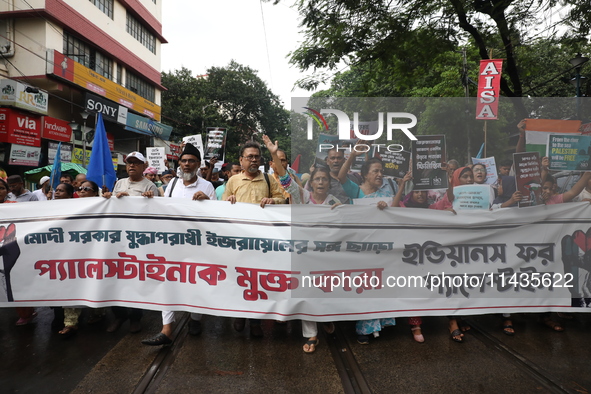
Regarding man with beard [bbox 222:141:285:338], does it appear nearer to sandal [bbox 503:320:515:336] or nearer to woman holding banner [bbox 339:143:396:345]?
woman holding banner [bbox 339:143:396:345]

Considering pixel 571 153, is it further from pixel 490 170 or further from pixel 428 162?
pixel 428 162

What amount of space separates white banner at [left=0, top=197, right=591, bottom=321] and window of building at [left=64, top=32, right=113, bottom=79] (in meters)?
16.1

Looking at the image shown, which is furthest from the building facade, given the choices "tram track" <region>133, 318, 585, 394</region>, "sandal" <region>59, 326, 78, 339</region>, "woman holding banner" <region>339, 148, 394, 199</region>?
"woman holding banner" <region>339, 148, 394, 199</region>

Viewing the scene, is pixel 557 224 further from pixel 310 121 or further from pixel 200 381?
pixel 200 381

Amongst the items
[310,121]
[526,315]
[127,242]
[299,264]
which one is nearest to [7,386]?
[127,242]

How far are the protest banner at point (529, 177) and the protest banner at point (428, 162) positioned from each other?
119 cm

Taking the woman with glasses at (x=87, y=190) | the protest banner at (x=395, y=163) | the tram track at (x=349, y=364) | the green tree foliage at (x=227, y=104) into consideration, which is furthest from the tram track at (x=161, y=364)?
the green tree foliage at (x=227, y=104)

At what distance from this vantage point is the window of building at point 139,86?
22.4 meters

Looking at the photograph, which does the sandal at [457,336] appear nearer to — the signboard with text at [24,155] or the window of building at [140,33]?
the signboard with text at [24,155]

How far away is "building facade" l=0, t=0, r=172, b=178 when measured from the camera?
13781mm

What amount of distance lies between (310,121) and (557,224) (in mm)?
3206

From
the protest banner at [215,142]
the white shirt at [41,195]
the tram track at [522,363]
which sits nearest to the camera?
the tram track at [522,363]

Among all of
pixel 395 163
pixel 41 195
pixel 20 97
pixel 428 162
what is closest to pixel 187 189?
pixel 395 163

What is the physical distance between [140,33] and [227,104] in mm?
12347
